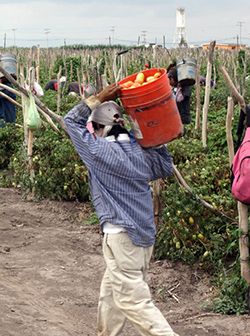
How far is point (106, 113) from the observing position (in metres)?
3.97

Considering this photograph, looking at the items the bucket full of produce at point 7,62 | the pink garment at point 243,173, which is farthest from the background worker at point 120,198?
the bucket full of produce at point 7,62

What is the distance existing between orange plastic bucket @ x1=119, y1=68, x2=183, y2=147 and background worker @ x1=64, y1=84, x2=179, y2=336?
0.09 m

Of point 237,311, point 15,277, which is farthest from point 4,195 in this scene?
point 237,311

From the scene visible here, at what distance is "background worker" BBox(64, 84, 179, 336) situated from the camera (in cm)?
390

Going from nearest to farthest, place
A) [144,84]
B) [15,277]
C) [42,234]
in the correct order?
[144,84] → [15,277] → [42,234]

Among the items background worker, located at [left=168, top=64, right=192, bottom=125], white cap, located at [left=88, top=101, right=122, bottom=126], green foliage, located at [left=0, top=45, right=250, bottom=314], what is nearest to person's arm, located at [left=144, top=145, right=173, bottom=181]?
white cap, located at [left=88, top=101, right=122, bottom=126]

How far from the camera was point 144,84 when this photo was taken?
3.83m

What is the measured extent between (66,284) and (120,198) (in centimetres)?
242

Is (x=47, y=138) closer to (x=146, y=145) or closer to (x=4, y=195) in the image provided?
(x=4, y=195)

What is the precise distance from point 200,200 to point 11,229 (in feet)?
10.3

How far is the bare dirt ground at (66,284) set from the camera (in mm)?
4938

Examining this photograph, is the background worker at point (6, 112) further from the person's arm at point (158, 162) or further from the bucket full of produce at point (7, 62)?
the person's arm at point (158, 162)

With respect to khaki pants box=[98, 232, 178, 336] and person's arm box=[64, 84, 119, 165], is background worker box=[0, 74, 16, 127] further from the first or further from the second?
khaki pants box=[98, 232, 178, 336]

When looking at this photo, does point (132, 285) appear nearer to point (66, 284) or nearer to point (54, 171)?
→ point (66, 284)
